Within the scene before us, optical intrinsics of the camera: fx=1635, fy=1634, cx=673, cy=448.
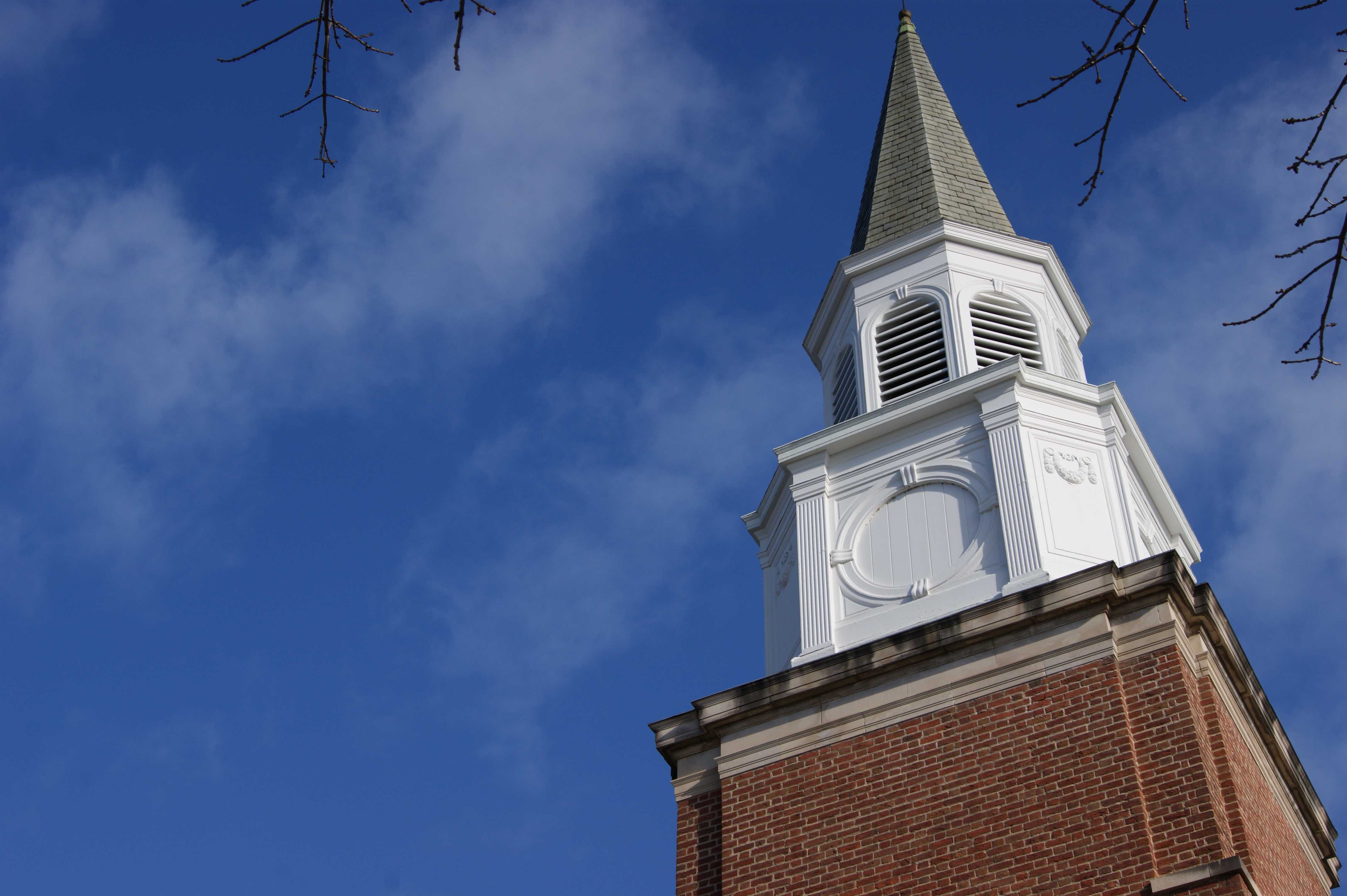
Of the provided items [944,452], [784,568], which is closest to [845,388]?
[944,452]

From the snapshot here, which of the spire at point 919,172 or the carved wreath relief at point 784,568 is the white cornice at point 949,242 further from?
the carved wreath relief at point 784,568

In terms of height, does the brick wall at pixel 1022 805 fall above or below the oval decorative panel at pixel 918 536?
below

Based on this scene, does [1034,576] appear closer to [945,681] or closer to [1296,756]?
[945,681]

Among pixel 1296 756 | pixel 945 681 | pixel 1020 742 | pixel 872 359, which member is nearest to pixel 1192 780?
pixel 1020 742

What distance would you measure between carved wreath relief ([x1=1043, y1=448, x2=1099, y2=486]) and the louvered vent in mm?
2121

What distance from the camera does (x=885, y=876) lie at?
14.6 m

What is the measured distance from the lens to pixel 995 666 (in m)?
15.5

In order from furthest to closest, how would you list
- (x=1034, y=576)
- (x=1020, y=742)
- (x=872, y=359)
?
(x=872, y=359), (x=1034, y=576), (x=1020, y=742)

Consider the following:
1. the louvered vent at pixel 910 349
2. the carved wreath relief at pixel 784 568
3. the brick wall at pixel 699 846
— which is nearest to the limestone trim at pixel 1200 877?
the brick wall at pixel 699 846

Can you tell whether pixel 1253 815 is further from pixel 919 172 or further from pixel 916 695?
pixel 919 172

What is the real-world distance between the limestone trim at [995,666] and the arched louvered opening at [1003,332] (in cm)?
506

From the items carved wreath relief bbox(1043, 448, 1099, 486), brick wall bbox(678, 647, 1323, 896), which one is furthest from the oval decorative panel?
brick wall bbox(678, 647, 1323, 896)

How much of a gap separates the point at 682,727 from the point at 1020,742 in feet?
12.6

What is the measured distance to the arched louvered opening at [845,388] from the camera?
20781 mm
